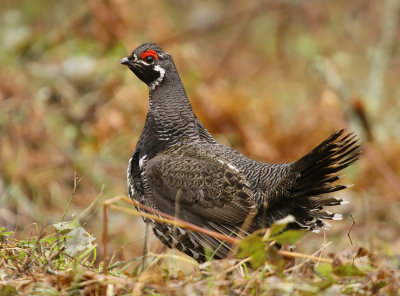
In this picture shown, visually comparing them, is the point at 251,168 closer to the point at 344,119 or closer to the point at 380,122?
the point at 344,119

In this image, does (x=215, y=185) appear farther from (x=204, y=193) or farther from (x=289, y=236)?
(x=289, y=236)

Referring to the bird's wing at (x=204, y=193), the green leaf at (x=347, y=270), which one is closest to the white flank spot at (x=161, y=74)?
the bird's wing at (x=204, y=193)

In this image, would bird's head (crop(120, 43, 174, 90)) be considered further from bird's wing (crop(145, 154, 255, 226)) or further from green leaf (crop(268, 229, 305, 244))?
green leaf (crop(268, 229, 305, 244))

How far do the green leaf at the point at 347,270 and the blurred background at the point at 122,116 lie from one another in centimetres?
365

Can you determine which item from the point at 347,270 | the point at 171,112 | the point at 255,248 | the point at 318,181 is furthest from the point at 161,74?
the point at 347,270

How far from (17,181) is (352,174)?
4307 mm

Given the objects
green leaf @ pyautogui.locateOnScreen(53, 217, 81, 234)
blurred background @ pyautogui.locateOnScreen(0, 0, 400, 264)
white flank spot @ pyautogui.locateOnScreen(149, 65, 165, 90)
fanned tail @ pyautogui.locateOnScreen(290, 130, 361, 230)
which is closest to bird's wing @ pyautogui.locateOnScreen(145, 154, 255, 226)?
fanned tail @ pyautogui.locateOnScreen(290, 130, 361, 230)

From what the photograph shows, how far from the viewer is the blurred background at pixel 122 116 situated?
7.37 meters

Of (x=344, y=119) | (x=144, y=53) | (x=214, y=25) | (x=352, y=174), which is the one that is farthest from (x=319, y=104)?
(x=144, y=53)

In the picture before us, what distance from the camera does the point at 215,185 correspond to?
438 cm

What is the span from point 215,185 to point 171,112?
0.83 m

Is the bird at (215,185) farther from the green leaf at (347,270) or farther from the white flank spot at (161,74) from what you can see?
the green leaf at (347,270)

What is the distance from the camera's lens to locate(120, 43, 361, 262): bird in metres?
4.03

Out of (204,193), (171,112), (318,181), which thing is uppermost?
(171,112)
